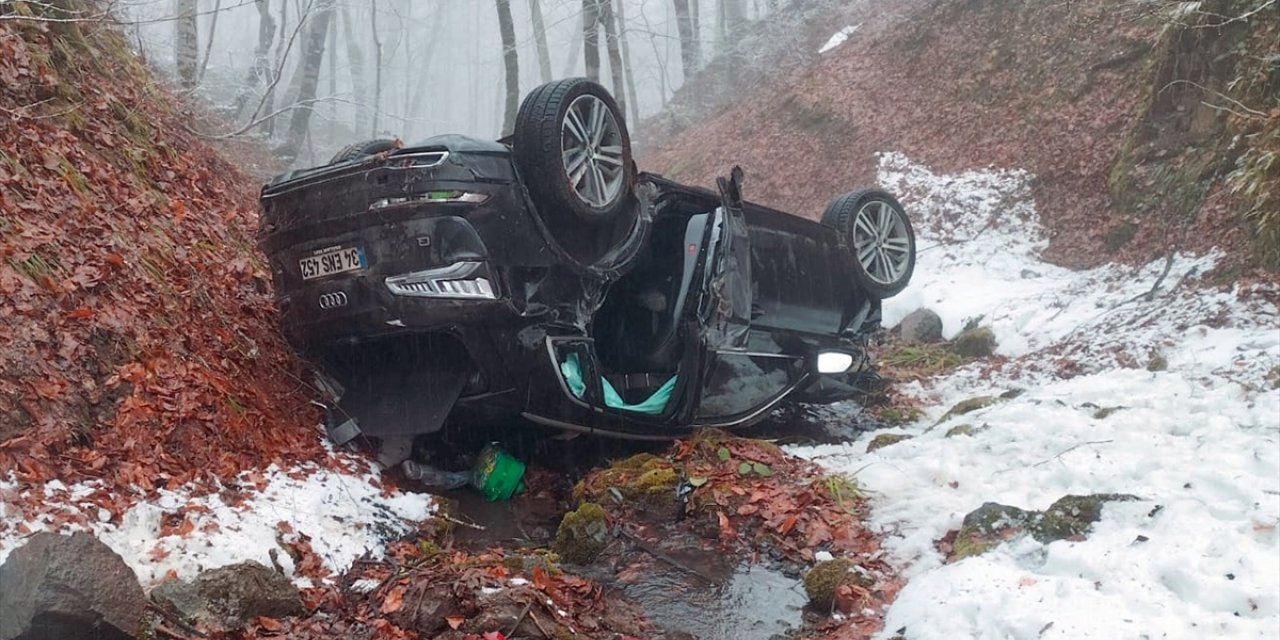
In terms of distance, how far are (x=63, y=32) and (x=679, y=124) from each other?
777 inches

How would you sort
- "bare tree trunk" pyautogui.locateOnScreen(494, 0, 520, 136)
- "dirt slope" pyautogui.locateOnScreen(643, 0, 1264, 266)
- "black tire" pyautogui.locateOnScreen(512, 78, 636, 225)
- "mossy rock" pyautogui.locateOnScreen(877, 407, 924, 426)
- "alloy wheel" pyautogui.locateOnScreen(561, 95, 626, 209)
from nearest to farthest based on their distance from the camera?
"black tire" pyautogui.locateOnScreen(512, 78, 636, 225) < "alloy wheel" pyautogui.locateOnScreen(561, 95, 626, 209) < "mossy rock" pyautogui.locateOnScreen(877, 407, 924, 426) < "dirt slope" pyautogui.locateOnScreen(643, 0, 1264, 266) < "bare tree trunk" pyautogui.locateOnScreen(494, 0, 520, 136)

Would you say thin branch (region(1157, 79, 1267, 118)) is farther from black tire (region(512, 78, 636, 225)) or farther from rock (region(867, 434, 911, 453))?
black tire (region(512, 78, 636, 225))

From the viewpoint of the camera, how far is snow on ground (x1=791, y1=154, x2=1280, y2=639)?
375cm

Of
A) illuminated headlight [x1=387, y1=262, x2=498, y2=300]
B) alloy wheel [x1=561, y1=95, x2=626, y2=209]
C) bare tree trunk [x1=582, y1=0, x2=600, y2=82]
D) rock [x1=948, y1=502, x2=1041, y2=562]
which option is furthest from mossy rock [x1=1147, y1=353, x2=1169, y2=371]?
bare tree trunk [x1=582, y1=0, x2=600, y2=82]

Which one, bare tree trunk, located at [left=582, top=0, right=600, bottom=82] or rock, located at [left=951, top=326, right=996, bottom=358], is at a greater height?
bare tree trunk, located at [left=582, top=0, right=600, bottom=82]

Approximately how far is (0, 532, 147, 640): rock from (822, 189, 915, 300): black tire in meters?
6.00

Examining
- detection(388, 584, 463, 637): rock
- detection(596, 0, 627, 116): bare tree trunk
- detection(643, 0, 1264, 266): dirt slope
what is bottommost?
detection(388, 584, 463, 637): rock

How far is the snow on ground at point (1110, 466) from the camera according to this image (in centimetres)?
375

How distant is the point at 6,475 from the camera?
365 cm

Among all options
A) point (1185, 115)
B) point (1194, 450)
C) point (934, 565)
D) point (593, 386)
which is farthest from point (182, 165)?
point (1185, 115)

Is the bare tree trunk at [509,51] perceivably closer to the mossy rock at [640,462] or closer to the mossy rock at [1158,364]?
the mossy rock at [640,462]

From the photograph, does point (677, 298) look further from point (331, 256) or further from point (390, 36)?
point (390, 36)

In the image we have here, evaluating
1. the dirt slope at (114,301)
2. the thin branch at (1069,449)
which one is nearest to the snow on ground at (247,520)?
the dirt slope at (114,301)

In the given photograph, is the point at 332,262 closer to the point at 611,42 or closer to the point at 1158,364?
the point at 1158,364
